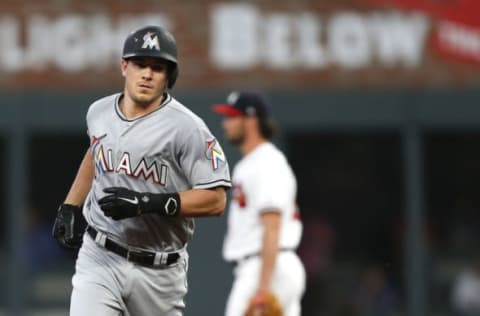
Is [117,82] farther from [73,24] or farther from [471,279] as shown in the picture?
[471,279]

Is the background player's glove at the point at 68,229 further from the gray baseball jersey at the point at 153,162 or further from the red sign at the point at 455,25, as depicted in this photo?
the red sign at the point at 455,25

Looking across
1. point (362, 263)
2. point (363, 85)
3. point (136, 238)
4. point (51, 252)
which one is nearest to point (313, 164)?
point (362, 263)

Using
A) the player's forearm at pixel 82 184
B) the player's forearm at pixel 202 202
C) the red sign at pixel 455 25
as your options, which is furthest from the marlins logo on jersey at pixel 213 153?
the red sign at pixel 455 25

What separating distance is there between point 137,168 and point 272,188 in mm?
2112

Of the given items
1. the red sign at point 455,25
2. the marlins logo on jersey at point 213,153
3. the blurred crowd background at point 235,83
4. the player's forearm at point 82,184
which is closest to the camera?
the marlins logo on jersey at point 213,153

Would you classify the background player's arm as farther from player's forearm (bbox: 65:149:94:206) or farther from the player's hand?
the player's hand

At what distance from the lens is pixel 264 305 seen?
7332 mm

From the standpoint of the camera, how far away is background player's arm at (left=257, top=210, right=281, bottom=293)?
7.38m

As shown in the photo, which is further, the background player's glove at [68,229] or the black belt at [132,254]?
the background player's glove at [68,229]

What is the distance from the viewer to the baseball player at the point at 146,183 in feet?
18.0

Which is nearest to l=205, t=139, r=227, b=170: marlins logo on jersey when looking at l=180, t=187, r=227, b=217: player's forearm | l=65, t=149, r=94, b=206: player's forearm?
l=180, t=187, r=227, b=217: player's forearm

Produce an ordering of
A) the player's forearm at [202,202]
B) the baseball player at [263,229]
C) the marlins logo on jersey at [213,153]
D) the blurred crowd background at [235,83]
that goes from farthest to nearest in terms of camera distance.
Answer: the blurred crowd background at [235,83] < the baseball player at [263,229] < the marlins logo on jersey at [213,153] < the player's forearm at [202,202]

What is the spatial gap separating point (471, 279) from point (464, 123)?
1.52 m

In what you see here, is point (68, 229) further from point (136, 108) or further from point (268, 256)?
point (268, 256)
